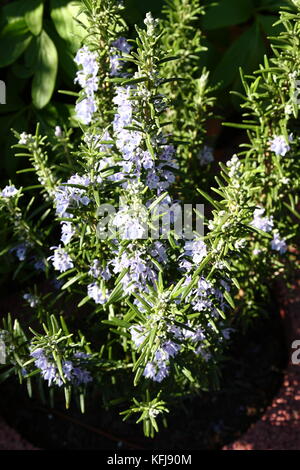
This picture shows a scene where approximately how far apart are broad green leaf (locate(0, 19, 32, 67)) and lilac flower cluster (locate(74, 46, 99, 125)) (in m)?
0.61

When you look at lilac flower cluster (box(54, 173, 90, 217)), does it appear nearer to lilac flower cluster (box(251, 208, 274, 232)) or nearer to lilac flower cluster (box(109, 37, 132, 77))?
lilac flower cluster (box(109, 37, 132, 77))

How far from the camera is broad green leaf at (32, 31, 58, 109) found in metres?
1.94

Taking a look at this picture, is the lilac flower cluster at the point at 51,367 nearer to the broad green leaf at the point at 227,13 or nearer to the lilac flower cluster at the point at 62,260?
the lilac flower cluster at the point at 62,260

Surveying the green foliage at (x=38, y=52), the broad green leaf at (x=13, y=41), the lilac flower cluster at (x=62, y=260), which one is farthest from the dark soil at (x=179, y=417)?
the broad green leaf at (x=13, y=41)

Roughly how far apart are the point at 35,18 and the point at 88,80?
65 cm

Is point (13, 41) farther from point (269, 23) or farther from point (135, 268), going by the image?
point (135, 268)

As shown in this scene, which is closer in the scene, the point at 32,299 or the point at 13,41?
the point at 32,299

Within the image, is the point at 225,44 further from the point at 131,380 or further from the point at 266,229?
the point at 131,380

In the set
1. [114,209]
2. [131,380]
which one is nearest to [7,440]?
[131,380]

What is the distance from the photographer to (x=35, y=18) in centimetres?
194

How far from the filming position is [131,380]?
1.71 meters

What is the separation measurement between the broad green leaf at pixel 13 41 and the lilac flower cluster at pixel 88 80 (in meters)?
0.61

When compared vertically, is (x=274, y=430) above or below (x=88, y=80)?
below

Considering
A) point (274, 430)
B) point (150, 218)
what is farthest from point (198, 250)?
point (274, 430)
